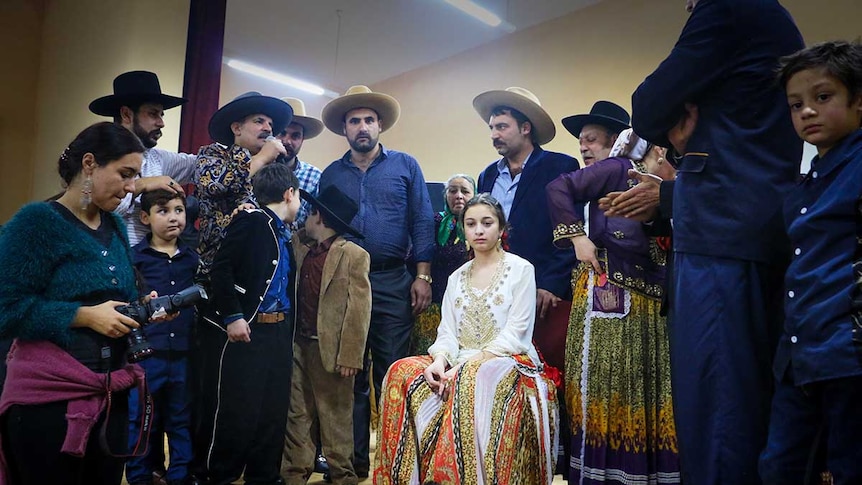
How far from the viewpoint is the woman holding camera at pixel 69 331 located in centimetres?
180

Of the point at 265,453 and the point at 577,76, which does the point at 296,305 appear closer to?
the point at 265,453

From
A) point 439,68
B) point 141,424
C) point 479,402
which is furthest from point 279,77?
point 141,424

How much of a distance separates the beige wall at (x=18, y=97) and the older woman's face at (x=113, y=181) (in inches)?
224

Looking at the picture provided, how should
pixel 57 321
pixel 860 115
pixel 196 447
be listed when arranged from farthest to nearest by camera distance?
1. pixel 196 447
2. pixel 57 321
3. pixel 860 115

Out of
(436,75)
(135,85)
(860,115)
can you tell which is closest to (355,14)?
(436,75)

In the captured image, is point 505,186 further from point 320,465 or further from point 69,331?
point 69,331

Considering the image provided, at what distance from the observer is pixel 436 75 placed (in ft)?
29.1

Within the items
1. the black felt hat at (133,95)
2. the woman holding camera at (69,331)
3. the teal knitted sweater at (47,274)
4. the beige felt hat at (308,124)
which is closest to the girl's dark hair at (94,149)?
the woman holding camera at (69,331)

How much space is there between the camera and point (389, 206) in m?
3.60

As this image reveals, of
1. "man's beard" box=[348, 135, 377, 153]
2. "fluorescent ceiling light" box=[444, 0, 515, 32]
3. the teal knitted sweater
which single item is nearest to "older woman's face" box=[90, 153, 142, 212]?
the teal knitted sweater

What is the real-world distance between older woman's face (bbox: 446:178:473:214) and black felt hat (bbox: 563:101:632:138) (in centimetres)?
67

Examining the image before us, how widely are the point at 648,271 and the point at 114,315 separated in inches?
75.6

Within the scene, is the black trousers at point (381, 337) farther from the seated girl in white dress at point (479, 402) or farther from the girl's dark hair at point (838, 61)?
the girl's dark hair at point (838, 61)

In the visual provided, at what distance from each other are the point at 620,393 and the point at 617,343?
7.5 inches
